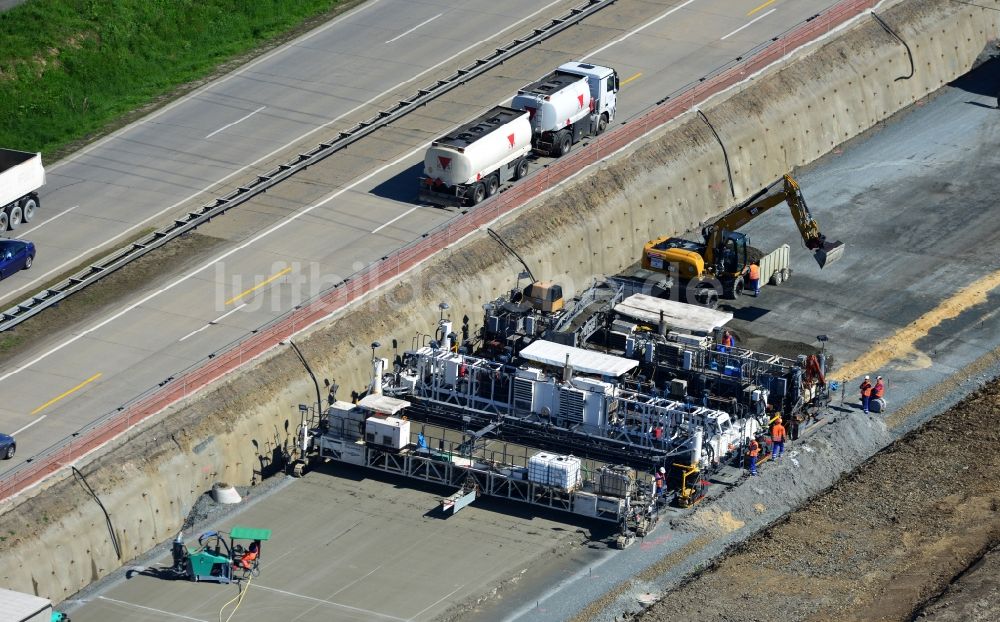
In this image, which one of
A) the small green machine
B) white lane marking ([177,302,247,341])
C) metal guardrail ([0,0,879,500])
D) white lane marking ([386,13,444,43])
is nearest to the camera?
the small green machine

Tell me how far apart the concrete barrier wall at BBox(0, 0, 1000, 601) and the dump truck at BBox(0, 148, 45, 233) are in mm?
15224

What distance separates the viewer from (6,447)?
6306cm

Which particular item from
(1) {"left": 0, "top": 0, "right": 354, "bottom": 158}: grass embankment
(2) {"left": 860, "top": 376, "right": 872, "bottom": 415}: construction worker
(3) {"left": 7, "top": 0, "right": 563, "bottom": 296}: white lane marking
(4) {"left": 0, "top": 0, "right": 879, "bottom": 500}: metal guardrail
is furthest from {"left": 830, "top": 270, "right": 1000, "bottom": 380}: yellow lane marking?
(1) {"left": 0, "top": 0, "right": 354, "bottom": 158}: grass embankment

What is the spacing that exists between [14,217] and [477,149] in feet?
58.5

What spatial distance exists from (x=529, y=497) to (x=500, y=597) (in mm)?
5516

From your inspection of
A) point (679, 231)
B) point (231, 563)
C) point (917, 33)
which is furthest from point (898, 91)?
point (231, 563)

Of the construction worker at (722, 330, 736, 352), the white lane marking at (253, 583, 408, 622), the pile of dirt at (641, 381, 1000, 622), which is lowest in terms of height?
the pile of dirt at (641, 381, 1000, 622)

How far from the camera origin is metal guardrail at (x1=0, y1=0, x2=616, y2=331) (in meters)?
72.9

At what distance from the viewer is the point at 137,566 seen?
204ft

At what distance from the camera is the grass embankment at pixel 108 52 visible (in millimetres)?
87438

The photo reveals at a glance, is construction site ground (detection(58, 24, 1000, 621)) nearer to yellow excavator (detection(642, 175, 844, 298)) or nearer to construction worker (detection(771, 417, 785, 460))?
construction worker (detection(771, 417, 785, 460))

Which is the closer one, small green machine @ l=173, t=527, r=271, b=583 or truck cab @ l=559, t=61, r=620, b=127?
small green machine @ l=173, t=527, r=271, b=583

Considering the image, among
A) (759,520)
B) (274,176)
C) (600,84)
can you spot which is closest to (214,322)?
(274,176)

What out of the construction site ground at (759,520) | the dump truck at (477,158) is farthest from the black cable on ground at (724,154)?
the dump truck at (477,158)
